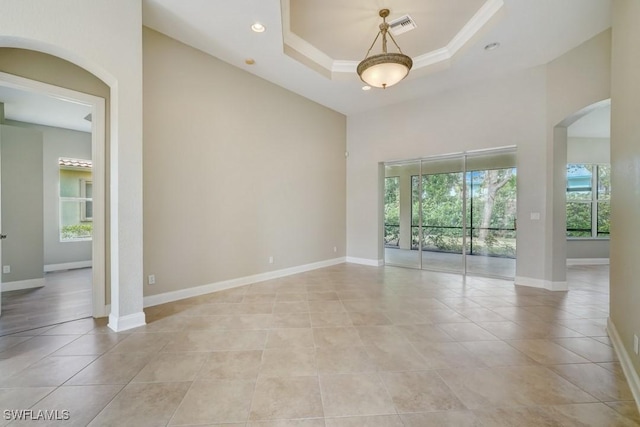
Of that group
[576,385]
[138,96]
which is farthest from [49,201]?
[576,385]

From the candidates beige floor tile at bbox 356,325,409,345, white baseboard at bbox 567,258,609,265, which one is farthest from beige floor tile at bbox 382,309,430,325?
white baseboard at bbox 567,258,609,265

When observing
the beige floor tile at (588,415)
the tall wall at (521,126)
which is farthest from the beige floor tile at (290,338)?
the tall wall at (521,126)

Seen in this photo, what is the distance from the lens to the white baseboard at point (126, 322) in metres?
2.89

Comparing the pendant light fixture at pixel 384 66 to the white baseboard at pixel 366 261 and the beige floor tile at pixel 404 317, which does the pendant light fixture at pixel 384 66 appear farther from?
the white baseboard at pixel 366 261

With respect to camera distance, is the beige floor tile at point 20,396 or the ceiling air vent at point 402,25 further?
the ceiling air vent at point 402,25

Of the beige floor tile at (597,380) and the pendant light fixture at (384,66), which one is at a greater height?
the pendant light fixture at (384,66)

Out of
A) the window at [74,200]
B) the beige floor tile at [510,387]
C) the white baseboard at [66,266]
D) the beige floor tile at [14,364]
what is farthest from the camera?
the window at [74,200]

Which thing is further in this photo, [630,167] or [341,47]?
[341,47]

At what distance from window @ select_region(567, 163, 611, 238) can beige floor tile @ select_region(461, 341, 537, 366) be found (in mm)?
6909

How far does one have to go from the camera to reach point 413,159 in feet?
19.6

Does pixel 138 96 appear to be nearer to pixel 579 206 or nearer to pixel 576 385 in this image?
pixel 576 385

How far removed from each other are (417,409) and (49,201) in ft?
27.6

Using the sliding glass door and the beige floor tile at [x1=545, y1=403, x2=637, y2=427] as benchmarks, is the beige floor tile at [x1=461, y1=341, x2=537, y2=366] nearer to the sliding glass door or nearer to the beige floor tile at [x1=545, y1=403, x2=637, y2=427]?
the beige floor tile at [x1=545, y1=403, x2=637, y2=427]

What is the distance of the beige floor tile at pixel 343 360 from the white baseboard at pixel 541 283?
3.86 m
